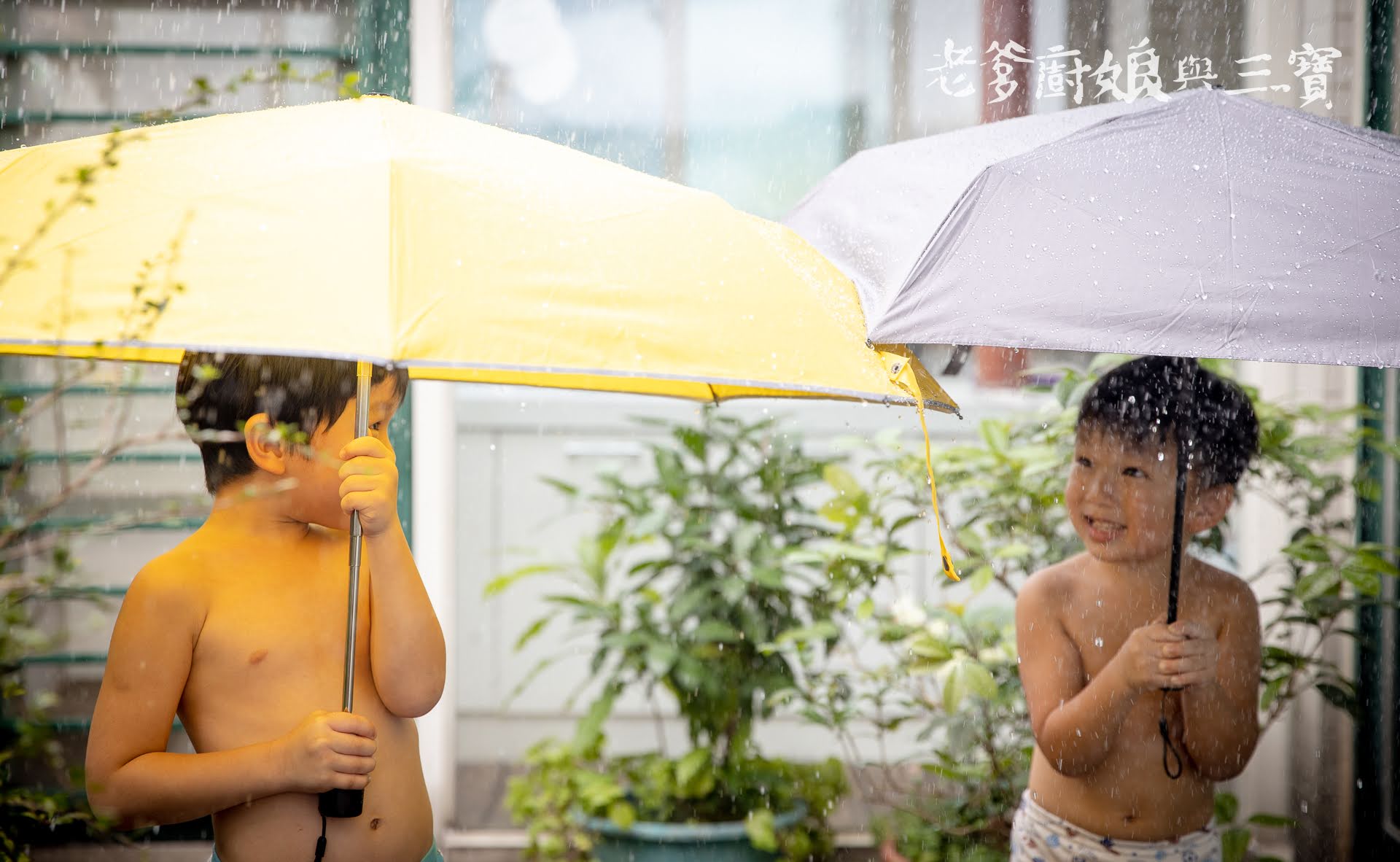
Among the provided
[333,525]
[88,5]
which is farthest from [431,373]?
[88,5]

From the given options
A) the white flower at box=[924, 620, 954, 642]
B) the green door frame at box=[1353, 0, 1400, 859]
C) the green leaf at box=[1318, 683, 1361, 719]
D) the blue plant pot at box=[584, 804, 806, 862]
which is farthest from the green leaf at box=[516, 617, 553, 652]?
the green door frame at box=[1353, 0, 1400, 859]

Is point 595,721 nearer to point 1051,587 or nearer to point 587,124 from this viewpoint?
point 1051,587

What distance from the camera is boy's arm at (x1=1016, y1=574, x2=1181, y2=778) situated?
2.04 metres

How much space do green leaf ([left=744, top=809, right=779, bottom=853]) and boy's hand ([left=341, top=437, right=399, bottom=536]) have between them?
1957 mm

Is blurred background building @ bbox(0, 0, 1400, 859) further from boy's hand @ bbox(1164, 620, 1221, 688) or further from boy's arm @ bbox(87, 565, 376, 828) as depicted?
boy's arm @ bbox(87, 565, 376, 828)

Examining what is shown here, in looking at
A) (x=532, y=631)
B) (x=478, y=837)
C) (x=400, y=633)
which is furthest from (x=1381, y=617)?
(x=400, y=633)

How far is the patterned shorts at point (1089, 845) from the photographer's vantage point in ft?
7.09

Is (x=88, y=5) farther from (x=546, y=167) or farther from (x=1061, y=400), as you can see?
(x=1061, y=400)

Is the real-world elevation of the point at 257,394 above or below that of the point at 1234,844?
above

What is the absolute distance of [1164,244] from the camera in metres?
1.66

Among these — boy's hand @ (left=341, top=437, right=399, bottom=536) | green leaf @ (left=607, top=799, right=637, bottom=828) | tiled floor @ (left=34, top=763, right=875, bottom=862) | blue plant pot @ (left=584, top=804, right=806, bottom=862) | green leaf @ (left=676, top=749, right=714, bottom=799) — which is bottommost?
tiled floor @ (left=34, top=763, right=875, bottom=862)

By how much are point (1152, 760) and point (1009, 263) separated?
3.44ft

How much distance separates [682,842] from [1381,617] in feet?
7.12

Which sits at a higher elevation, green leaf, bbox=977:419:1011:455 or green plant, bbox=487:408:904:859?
green leaf, bbox=977:419:1011:455
